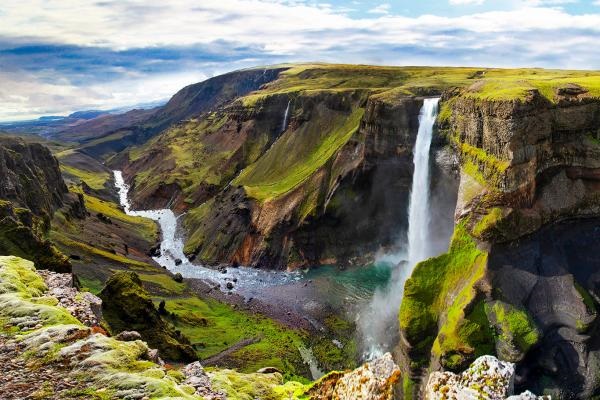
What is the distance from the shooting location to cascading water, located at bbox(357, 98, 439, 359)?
2463 inches

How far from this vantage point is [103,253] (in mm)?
91375

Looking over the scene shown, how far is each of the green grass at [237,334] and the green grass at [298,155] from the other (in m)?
38.2

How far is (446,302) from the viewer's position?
5300 cm

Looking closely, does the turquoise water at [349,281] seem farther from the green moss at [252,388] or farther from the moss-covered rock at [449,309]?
the green moss at [252,388]

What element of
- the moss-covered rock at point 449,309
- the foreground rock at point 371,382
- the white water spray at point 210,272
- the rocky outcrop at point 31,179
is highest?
the foreground rock at point 371,382

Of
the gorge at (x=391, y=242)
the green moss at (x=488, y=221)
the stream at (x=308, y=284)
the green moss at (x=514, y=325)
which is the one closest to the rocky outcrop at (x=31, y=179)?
the gorge at (x=391, y=242)

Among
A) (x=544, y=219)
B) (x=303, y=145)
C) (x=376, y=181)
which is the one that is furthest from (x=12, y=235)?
(x=303, y=145)

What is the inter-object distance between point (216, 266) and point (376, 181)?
36.8m

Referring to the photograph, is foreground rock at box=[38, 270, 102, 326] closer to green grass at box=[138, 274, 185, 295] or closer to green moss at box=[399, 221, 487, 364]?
green moss at box=[399, 221, 487, 364]

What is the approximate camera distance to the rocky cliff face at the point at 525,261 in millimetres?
47094

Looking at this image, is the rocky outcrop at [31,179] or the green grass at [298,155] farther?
the green grass at [298,155]

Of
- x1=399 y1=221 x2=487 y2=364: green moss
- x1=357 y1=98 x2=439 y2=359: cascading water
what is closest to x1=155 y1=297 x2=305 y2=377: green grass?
x1=357 y1=98 x2=439 y2=359: cascading water

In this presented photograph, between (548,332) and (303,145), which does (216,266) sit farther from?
(548,332)

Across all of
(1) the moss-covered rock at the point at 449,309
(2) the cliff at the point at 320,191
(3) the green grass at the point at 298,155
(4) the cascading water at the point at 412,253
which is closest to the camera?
(1) the moss-covered rock at the point at 449,309
